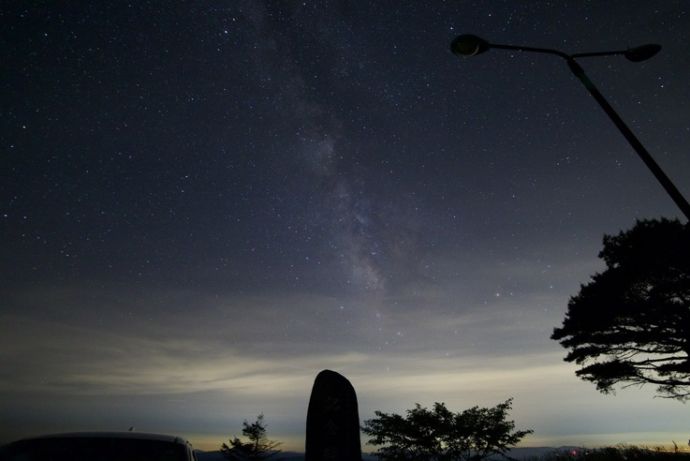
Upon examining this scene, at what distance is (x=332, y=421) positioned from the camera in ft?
29.0

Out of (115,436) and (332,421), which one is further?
(332,421)

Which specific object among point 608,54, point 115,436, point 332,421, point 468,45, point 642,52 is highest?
point 468,45

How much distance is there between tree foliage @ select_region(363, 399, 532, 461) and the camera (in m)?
21.8

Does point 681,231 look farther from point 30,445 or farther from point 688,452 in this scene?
point 30,445

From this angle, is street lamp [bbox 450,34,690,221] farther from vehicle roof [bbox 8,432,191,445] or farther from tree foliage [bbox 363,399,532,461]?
tree foliage [bbox 363,399,532,461]

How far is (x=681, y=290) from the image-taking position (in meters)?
17.7

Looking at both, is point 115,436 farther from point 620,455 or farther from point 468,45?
point 620,455

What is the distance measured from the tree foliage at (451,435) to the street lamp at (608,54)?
2070cm

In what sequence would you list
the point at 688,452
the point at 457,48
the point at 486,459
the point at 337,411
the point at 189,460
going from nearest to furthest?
the point at 189,460
the point at 457,48
the point at 337,411
the point at 688,452
the point at 486,459

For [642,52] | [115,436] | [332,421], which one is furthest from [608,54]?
[332,421]

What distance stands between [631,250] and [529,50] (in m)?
17.5

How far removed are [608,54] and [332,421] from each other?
8695 millimetres

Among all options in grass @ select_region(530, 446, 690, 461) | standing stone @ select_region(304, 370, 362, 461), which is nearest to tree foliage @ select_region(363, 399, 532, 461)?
grass @ select_region(530, 446, 690, 461)

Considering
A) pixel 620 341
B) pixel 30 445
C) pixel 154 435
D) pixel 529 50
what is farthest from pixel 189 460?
pixel 620 341
